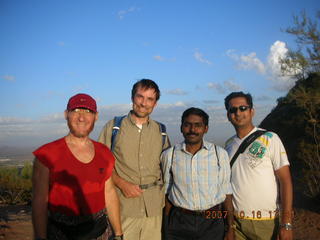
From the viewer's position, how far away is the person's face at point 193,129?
2.98 m

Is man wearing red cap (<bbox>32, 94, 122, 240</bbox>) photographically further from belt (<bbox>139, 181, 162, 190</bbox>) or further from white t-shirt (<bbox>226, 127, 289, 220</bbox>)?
white t-shirt (<bbox>226, 127, 289, 220</bbox>)

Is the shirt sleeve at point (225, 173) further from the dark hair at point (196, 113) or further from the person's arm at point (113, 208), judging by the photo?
the person's arm at point (113, 208)

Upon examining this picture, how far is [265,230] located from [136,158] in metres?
1.48

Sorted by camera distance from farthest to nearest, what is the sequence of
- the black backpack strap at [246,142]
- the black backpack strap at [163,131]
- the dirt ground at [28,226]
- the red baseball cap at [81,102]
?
the dirt ground at [28,226] < the black backpack strap at [163,131] < the black backpack strap at [246,142] < the red baseball cap at [81,102]

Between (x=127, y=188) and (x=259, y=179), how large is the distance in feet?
4.39

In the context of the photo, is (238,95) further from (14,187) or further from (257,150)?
(14,187)

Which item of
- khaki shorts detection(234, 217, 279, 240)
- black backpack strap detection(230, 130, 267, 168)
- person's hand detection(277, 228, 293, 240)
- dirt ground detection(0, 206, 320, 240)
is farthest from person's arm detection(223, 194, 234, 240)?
dirt ground detection(0, 206, 320, 240)

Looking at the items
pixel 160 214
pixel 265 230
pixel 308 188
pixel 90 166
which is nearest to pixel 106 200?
pixel 90 166

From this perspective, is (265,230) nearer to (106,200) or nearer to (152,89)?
(106,200)

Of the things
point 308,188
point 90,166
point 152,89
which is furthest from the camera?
point 308,188

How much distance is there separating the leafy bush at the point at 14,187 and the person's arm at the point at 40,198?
387 inches

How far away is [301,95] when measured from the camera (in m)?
11.4

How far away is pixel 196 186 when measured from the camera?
2881 mm

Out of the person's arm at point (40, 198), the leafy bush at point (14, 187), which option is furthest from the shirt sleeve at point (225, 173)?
the leafy bush at point (14, 187)
